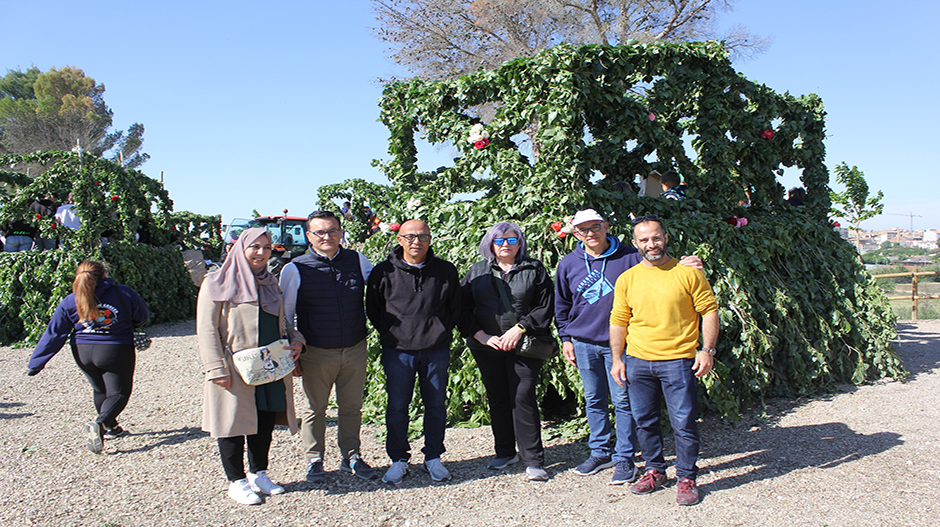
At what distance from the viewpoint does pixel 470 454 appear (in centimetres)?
443

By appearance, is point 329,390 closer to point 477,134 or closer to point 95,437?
point 95,437

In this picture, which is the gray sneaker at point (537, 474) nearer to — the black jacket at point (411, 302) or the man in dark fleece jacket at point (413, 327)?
the man in dark fleece jacket at point (413, 327)

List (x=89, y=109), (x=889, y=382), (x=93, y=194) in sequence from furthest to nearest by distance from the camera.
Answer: (x=89, y=109) → (x=93, y=194) → (x=889, y=382)

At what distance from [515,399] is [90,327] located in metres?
3.23

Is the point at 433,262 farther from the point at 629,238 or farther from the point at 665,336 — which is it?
the point at 629,238

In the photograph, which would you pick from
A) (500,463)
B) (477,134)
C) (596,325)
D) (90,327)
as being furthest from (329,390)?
(477,134)

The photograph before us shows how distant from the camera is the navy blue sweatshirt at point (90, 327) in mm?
4719

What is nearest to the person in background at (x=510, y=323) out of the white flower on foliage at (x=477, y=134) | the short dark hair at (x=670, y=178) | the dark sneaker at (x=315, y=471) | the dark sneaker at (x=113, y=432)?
the dark sneaker at (x=315, y=471)

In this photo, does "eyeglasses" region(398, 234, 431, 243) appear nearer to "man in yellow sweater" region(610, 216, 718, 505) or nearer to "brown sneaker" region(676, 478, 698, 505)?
"man in yellow sweater" region(610, 216, 718, 505)

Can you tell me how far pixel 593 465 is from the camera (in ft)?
12.9

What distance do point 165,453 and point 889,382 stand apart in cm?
657

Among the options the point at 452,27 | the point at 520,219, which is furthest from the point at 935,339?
the point at 452,27

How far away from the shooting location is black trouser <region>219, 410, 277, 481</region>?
3.51m

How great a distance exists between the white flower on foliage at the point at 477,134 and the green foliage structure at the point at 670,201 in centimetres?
4
